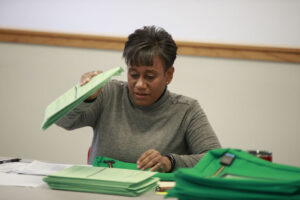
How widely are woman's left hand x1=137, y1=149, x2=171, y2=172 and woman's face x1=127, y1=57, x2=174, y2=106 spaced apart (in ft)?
1.13

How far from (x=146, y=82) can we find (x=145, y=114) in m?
0.16

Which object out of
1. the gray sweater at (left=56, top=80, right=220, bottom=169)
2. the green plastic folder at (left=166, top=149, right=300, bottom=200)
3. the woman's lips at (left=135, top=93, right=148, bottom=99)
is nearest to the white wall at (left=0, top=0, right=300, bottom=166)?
the gray sweater at (left=56, top=80, right=220, bottom=169)

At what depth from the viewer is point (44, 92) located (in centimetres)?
289

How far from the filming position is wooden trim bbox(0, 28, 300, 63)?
2.69 metres

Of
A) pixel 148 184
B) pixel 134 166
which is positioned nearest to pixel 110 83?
pixel 134 166

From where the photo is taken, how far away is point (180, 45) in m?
2.74

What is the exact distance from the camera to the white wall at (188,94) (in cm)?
273

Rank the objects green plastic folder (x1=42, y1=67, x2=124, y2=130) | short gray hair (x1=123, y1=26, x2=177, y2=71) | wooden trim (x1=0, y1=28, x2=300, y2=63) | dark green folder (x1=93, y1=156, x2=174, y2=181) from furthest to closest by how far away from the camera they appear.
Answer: wooden trim (x1=0, y1=28, x2=300, y2=63)
short gray hair (x1=123, y1=26, x2=177, y2=71)
dark green folder (x1=93, y1=156, x2=174, y2=181)
green plastic folder (x1=42, y1=67, x2=124, y2=130)

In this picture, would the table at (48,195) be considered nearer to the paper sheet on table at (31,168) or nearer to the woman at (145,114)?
the paper sheet on table at (31,168)

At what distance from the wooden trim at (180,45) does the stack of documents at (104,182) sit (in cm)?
157

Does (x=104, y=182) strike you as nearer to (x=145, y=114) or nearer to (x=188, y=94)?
(x=145, y=114)

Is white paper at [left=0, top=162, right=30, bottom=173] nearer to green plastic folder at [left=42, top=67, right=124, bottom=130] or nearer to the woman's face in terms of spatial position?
green plastic folder at [left=42, top=67, right=124, bottom=130]

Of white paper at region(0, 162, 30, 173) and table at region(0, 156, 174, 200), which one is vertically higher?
table at region(0, 156, 174, 200)

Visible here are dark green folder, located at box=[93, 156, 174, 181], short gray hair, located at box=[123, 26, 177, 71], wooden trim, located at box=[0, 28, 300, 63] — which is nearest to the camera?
dark green folder, located at box=[93, 156, 174, 181]
